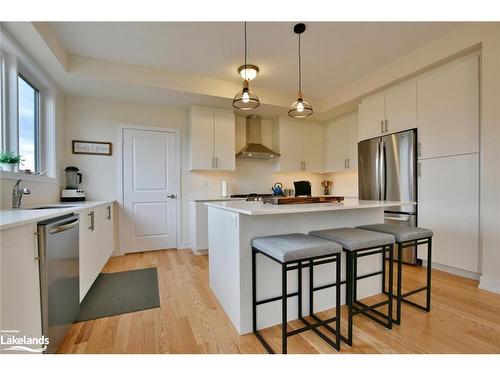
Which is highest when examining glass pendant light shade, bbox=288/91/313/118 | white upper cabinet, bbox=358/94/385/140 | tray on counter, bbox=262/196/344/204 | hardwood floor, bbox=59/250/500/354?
white upper cabinet, bbox=358/94/385/140

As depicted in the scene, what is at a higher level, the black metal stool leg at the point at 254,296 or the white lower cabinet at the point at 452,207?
the white lower cabinet at the point at 452,207

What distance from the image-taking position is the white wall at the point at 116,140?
340cm

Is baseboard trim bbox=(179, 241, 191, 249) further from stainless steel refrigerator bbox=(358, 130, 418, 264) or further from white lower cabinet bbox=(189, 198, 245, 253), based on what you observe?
stainless steel refrigerator bbox=(358, 130, 418, 264)

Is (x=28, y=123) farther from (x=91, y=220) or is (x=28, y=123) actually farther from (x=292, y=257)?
(x=292, y=257)

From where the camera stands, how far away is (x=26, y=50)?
2223mm

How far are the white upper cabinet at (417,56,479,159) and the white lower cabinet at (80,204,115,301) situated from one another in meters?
3.75

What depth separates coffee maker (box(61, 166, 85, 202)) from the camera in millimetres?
3068

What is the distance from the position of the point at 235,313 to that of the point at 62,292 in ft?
3.77

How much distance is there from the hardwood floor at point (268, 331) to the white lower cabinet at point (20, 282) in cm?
48

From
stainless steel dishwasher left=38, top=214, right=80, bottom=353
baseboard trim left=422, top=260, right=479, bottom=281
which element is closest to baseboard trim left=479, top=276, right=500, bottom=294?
baseboard trim left=422, top=260, right=479, bottom=281

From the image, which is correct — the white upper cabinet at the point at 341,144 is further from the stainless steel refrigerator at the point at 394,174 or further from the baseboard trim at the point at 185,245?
the baseboard trim at the point at 185,245

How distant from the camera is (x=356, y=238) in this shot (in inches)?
62.3

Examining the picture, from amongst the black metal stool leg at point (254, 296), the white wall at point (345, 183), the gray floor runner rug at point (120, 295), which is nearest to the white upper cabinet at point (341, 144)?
the white wall at point (345, 183)
